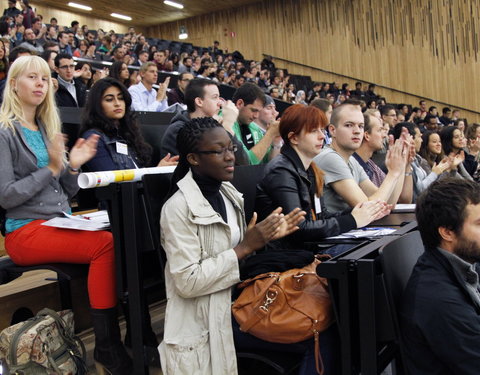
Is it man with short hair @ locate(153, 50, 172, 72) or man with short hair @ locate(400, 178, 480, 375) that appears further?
man with short hair @ locate(153, 50, 172, 72)

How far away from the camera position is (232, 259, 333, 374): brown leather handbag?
1.30m

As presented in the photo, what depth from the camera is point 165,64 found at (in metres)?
9.39

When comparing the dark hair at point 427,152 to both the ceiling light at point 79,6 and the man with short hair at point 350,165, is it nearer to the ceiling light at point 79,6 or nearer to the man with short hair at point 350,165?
the man with short hair at point 350,165

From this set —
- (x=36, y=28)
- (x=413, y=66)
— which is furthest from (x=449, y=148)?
(x=413, y=66)

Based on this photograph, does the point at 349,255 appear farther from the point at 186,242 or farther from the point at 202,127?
the point at 202,127

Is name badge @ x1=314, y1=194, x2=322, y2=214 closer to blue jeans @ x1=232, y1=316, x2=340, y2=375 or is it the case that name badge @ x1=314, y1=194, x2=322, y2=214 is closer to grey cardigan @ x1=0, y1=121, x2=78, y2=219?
blue jeans @ x1=232, y1=316, x2=340, y2=375

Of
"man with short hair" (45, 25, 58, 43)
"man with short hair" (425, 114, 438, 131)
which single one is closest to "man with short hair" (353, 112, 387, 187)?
"man with short hair" (425, 114, 438, 131)

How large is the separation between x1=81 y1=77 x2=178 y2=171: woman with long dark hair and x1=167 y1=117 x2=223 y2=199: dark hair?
65cm

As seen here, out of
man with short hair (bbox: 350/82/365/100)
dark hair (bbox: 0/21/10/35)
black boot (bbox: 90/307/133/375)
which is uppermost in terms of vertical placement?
dark hair (bbox: 0/21/10/35)

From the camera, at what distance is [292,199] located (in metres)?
1.79

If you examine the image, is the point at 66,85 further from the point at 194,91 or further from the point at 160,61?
the point at 160,61

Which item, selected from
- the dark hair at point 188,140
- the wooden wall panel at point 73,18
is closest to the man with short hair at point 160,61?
the wooden wall panel at point 73,18

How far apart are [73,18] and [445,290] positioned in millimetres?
15928

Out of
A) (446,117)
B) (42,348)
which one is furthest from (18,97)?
(446,117)
